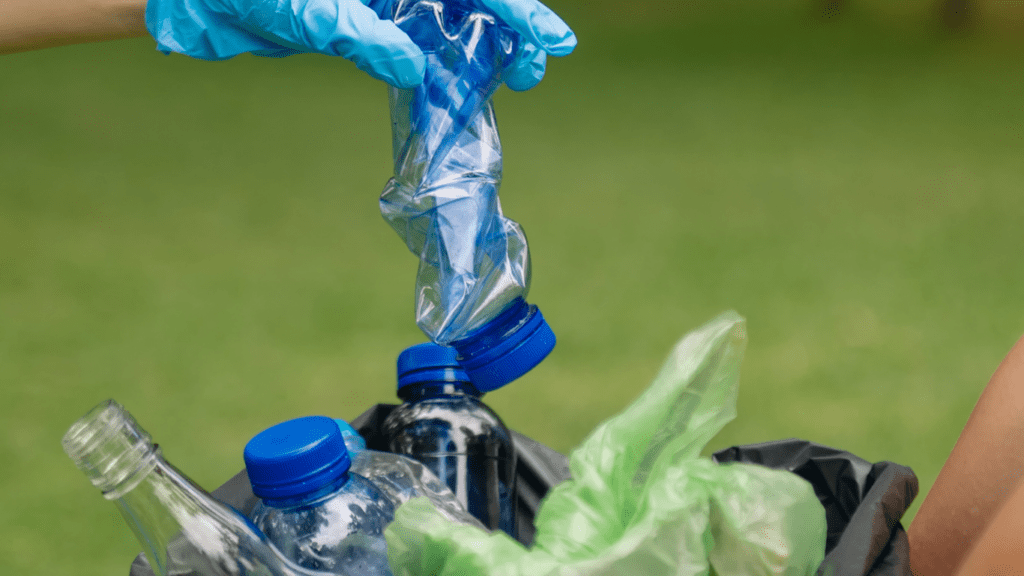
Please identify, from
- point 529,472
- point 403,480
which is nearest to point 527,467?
point 529,472

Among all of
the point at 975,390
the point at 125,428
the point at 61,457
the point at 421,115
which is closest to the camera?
the point at 125,428

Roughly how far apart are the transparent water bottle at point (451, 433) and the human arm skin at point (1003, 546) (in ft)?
1.33

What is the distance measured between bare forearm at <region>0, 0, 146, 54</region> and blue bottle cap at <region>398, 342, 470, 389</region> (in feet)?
1.15

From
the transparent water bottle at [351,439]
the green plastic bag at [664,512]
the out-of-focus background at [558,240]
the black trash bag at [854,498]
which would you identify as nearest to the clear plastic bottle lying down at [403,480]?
the transparent water bottle at [351,439]

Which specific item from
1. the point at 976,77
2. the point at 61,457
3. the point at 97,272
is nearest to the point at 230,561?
the point at 61,457

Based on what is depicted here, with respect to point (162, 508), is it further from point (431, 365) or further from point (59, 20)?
point (59, 20)

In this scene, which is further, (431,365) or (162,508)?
(431,365)

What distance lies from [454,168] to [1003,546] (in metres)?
0.47

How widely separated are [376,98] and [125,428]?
2574 mm

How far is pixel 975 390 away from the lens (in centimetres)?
165

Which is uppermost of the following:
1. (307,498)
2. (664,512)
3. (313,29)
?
(313,29)

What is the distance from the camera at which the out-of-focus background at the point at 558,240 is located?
160cm

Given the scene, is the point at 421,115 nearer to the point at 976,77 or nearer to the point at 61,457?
the point at 61,457

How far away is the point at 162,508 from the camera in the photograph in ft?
1.73
